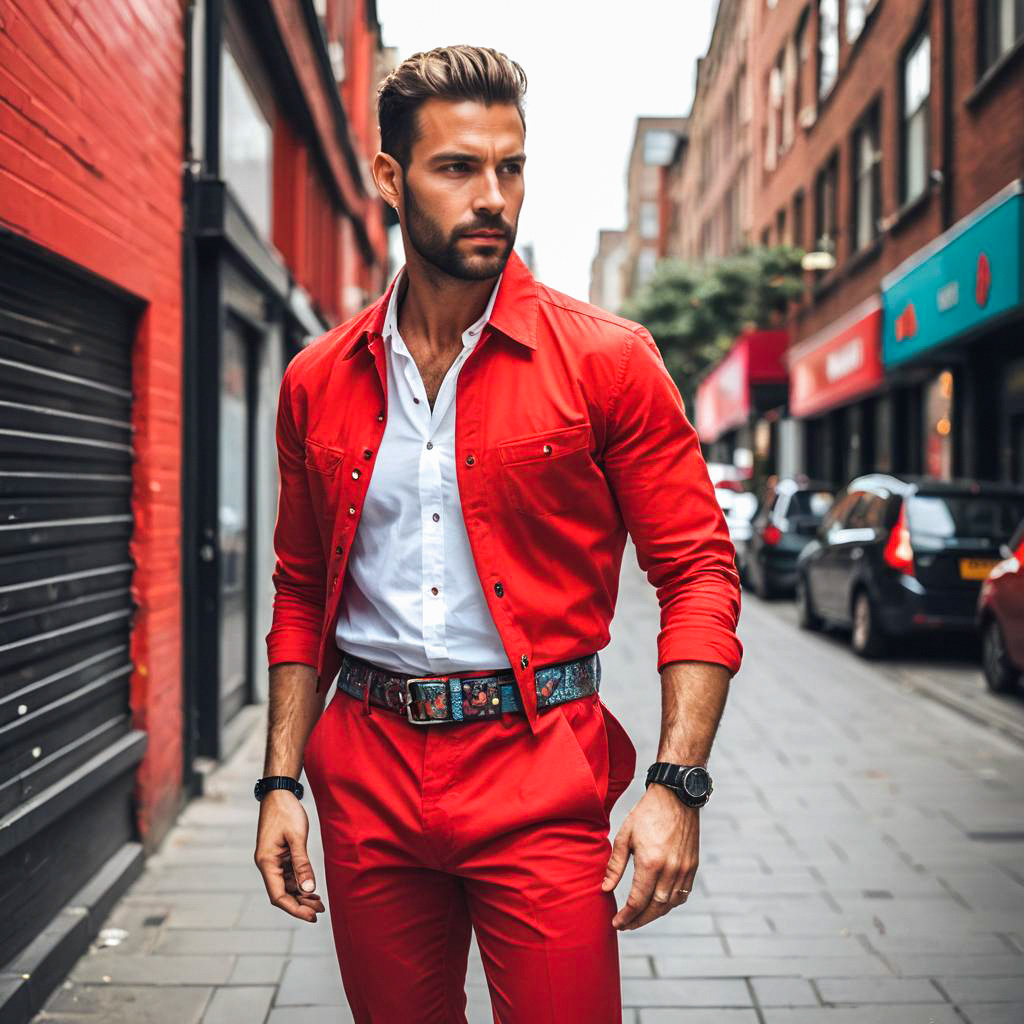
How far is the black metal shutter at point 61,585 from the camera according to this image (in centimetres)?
396

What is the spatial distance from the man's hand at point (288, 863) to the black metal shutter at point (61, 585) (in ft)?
5.39

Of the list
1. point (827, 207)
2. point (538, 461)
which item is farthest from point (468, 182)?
point (827, 207)

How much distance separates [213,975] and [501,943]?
2325mm

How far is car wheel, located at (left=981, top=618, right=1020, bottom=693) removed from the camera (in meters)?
9.65

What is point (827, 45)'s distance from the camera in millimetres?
24750

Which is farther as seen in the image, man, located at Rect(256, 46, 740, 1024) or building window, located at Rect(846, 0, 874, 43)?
building window, located at Rect(846, 0, 874, 43)

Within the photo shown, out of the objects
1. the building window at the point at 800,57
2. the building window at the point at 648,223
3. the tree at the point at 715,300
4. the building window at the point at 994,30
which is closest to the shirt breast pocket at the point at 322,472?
the building window at the point at 994,30

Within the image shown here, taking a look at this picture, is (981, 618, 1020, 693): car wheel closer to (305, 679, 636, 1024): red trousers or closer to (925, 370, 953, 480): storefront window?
(925, 370, 953, 480): storefront window

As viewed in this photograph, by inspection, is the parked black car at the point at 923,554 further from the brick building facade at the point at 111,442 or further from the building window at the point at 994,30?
the brick building facade at the point at 111,442

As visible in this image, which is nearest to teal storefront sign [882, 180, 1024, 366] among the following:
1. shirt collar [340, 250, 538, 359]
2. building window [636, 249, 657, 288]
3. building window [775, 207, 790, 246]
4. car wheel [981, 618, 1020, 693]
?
car wheel [981, 618, 1020, 693]

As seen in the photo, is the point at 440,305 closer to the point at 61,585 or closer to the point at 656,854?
the point at 656,854

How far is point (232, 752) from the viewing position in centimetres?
743

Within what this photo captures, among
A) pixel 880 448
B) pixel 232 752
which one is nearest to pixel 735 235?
pixel 880 448

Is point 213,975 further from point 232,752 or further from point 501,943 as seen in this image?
point 232,752
